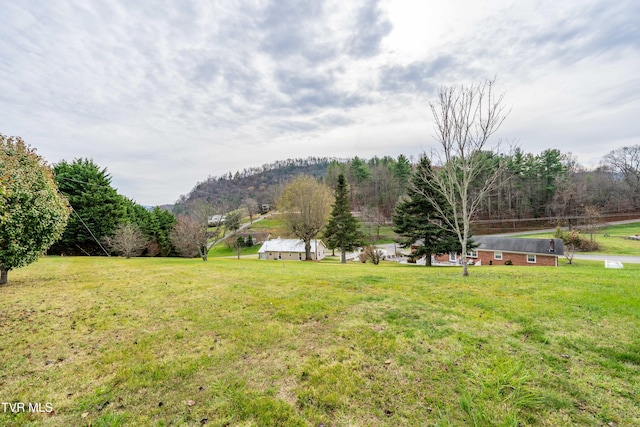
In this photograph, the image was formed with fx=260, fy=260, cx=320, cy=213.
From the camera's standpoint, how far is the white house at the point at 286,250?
41772 millimetres

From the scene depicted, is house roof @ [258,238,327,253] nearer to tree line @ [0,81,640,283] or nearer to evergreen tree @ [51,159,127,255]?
tree line @ [0,81,640,283]

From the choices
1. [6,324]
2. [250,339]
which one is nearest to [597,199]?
[250,339]

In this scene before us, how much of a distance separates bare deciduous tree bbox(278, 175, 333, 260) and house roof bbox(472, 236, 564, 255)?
16.1 metres

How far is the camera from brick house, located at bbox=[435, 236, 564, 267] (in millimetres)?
23969

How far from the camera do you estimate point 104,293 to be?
7930 mm

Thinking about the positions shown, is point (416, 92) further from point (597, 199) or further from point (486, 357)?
point (597, 199)

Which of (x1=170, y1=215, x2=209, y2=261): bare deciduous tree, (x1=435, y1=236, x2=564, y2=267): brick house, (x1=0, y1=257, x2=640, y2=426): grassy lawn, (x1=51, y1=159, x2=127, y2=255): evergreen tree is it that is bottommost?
(x1=435, y1=236, x2=564, y2=267): brick house

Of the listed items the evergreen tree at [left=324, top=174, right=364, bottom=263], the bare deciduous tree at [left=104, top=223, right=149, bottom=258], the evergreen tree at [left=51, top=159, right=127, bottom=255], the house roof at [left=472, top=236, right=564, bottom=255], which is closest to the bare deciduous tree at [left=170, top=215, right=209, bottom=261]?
the bare deciduous tree at [left=104, top=223, right=149, bottom=258]

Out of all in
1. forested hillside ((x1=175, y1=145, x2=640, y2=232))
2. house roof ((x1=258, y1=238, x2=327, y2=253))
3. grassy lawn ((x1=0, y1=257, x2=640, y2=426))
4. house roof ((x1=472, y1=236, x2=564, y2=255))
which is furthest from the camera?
forested hillside ((x1=175, y1=145, x2=640, y2=232))

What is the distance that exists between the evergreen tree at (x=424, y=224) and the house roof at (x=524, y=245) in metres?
5.60

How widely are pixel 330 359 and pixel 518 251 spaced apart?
2969cm

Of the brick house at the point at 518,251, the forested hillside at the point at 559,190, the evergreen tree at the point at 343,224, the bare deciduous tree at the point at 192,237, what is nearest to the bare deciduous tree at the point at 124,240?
the bare deciduous tree at the point at 192,237

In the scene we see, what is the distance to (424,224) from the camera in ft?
63.5

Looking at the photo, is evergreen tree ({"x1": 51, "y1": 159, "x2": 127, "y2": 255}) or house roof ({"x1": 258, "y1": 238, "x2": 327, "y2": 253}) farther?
house roof ({"x1": 258, "y1": 238, "x2": 327, "y2": 253})
